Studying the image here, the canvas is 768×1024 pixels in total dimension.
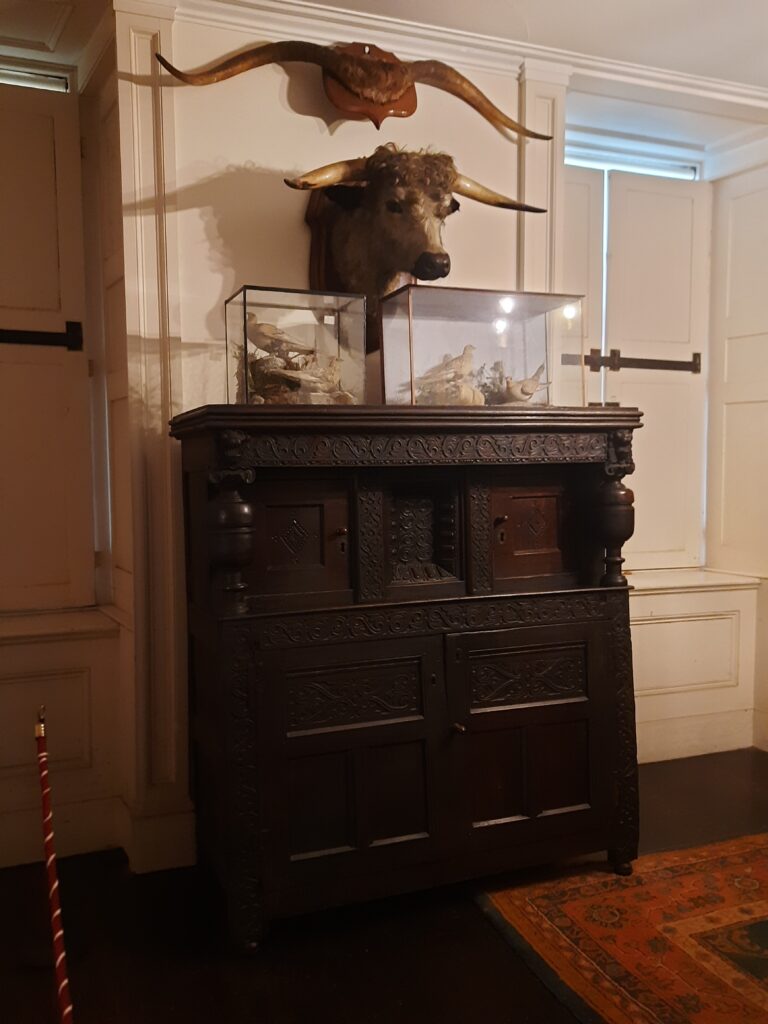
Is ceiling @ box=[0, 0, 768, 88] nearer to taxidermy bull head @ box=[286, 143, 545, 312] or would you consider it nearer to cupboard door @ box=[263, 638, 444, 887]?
taxidermy bull head @ box=[286, 143, 545, 312]

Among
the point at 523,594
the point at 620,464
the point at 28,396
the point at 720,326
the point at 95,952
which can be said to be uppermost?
the point at 720,326

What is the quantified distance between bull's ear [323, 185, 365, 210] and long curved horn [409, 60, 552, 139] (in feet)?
1.67

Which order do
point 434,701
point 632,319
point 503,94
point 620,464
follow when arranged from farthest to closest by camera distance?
1. point 632,319
2. point 503,94
3. point 620,464
4. point 434,701

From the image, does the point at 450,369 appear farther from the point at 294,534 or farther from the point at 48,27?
the point at 48,27

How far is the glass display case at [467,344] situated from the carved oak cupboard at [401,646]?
16 centimetres

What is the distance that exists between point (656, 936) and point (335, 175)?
2.52m

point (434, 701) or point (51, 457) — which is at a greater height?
point (51, 457)

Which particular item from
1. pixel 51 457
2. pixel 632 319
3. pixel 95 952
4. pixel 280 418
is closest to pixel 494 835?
pixel 95 952

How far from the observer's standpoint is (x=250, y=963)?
2402mm

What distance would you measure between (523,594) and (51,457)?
1.81 meters

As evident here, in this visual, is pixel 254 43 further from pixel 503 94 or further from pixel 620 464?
pixel 620 464

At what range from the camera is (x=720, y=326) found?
425 centimetres

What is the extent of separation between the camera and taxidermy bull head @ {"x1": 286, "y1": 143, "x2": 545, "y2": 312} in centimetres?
281

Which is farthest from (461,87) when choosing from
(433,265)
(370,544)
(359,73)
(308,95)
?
(370,544)
